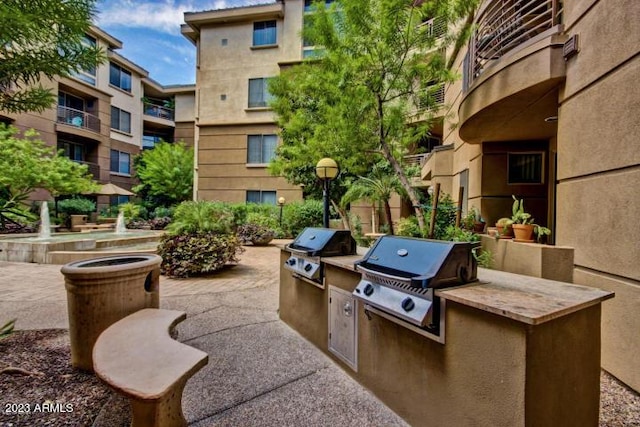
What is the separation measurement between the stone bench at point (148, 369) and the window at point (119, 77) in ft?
88.0

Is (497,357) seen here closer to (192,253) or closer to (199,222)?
(192,253)

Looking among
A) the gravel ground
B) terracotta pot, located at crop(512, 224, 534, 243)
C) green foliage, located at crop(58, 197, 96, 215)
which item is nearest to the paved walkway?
the gravel ground

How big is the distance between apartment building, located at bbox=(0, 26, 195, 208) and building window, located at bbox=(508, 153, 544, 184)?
71.6ft

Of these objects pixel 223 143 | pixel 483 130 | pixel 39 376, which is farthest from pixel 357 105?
pixel 223 143

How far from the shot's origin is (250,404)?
9.03ft

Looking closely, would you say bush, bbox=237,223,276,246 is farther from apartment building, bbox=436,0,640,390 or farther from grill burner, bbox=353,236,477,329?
grill burner, bbox=353,236,477,329

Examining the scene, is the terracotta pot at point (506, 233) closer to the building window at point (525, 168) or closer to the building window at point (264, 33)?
the building window at point (525, 168)

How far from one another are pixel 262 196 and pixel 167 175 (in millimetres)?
8539

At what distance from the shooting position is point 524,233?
5035 mm

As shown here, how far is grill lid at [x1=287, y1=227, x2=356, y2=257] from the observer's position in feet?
12.4

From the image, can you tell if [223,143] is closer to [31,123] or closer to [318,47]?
[31,123]

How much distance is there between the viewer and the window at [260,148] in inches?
725

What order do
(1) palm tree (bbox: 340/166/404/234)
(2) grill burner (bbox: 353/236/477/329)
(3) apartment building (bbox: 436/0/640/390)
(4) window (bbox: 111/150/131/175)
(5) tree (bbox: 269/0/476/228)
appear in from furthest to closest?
1. (4) window (bbox: 111/150/131/175)
2. (1) palm tree (bbox: 340/166/404/234)
3. (5) tree (bbox: 269/0/476/228)
4. (3) apartment building (bbox: 436/0/640/390)
5. (2) grill burner (bbox: 353/236/477/329)

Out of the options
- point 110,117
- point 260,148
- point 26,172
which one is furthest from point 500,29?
point 110,117
